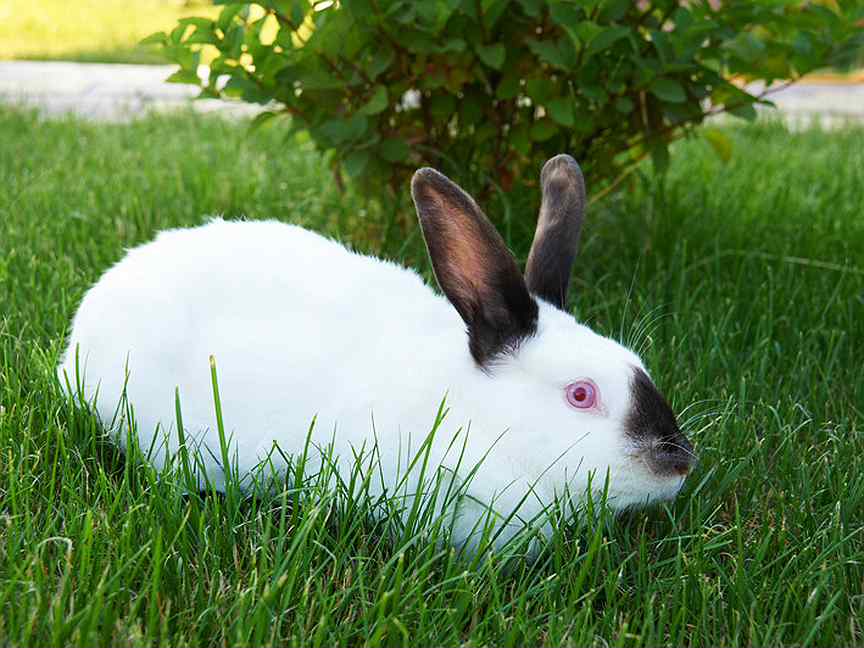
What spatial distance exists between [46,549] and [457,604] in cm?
65

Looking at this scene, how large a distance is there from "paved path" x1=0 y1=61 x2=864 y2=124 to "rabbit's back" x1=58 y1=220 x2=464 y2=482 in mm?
3901

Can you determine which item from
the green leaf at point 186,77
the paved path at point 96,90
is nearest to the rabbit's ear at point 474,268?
the green leaf at point 186,77

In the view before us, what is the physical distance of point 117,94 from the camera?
692cm

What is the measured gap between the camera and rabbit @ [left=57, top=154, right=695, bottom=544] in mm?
1842

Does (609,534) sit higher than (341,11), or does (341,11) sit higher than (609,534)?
(341,11)

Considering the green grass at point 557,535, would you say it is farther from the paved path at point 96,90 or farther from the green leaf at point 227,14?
the paved path at point 96,90

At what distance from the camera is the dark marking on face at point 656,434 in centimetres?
181

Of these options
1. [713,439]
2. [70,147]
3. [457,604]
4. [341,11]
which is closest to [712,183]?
[341,11]

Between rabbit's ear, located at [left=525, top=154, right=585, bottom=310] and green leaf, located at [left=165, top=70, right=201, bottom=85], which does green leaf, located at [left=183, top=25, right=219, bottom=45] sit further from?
rabbit's ear, located at [left=525, top=154, right=585, bottom=310]

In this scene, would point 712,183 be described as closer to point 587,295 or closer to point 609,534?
point 587,295

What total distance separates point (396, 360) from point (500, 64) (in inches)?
46.1

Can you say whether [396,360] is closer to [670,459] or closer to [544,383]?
[544,383]

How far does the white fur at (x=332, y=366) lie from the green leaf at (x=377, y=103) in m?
0.69

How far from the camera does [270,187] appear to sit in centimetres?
404
